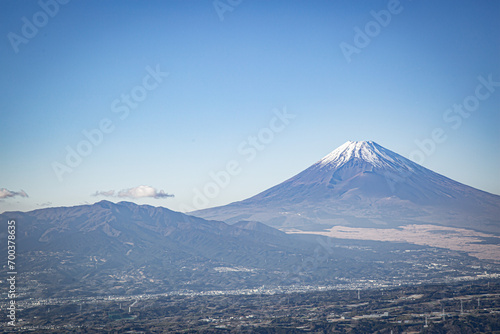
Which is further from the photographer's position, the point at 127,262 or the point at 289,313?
the point at 127,262

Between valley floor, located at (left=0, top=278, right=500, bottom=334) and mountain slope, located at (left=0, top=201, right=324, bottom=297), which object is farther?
mountain slope, located at (left=0, top=201, right=324, bottom=297)

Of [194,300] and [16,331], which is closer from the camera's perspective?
[16,331]

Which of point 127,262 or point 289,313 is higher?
point 127,262

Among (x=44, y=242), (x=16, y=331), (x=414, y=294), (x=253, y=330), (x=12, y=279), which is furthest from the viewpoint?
(x=44, y=242)

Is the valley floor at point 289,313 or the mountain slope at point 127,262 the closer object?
the valley floor at point 289,313

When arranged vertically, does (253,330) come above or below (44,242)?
below

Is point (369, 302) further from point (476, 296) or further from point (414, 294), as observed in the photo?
Result: point (476, 296)

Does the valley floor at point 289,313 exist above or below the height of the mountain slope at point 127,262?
below

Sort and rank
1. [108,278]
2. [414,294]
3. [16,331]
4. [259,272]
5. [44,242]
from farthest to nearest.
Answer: [44,242]
[259,272]
[108,278]
[414,294]
[16,331]

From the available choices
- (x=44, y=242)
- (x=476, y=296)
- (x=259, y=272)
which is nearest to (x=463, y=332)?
(x=476, y=296)

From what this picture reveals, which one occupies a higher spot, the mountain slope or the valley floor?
the mountain slope

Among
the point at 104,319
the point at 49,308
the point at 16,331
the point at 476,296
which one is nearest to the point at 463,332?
the point at 476,296
